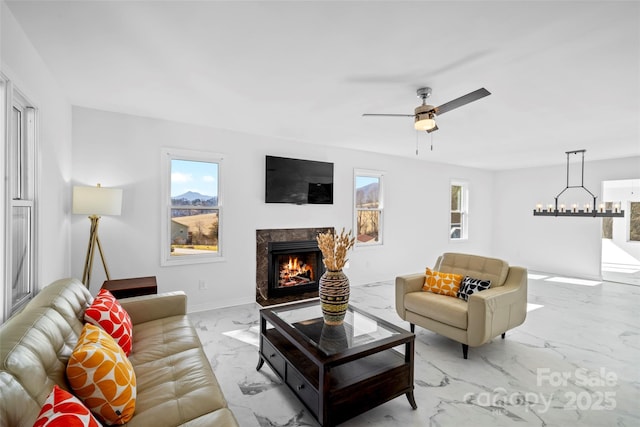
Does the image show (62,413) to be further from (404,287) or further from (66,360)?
(404,287)

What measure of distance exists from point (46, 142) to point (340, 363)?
2.85 m

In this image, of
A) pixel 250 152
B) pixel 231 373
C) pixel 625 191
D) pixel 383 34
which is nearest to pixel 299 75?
pixel 383 34

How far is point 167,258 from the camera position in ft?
12.3

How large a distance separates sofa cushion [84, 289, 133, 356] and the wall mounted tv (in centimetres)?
263

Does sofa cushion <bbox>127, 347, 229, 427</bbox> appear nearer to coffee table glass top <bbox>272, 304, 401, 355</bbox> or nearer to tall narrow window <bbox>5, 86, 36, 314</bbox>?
coffee table glass top <bbox>272, 304, 401, 355</bbox>

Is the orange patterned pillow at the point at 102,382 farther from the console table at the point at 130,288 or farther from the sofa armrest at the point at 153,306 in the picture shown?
the console table at the point at 130,288

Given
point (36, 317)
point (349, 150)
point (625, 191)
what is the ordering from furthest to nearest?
point (625, 191) < point (349, 150) < point (36, 317)

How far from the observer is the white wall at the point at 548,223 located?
Result: 19.9ft

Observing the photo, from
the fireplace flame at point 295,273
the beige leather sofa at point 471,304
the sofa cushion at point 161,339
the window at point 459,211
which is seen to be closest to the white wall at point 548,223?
the window at point 459,211

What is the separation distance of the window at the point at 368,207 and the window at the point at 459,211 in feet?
7.53

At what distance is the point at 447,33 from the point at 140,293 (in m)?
3.34

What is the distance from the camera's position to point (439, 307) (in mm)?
2900

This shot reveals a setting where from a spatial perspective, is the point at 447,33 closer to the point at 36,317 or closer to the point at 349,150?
the point at 36,317

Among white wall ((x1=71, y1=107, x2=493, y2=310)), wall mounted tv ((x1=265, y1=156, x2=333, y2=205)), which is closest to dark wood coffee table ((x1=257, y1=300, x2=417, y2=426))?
white wall ((x1=71, y1=107, x2=493, y2=310))
